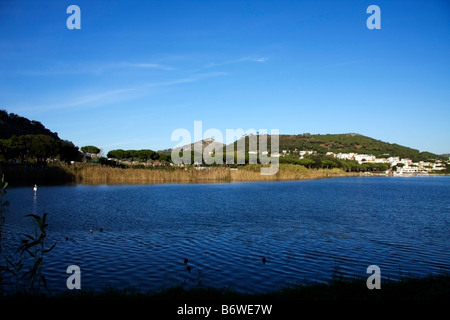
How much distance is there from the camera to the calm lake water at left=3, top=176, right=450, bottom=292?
10.3m

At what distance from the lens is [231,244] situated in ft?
46.5

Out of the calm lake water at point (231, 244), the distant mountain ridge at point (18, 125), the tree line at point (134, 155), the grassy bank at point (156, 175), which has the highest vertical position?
the distant mountain ridge at point (18, 125)

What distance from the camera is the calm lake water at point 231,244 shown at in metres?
10.3

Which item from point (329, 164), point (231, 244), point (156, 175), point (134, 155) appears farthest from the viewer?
point (329, 164)

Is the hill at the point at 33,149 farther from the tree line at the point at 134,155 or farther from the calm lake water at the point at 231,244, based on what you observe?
the calm lake water at the point at 231,244

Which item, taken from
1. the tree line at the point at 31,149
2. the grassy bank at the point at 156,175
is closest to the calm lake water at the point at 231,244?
the grassy bank at the point at 156,175

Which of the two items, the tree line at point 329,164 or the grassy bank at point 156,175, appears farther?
the tree line at point 329,164

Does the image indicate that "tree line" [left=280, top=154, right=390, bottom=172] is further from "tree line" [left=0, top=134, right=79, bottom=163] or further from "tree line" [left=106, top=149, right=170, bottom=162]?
"tree line" [left=0, top=134, right=79, bottom=163]

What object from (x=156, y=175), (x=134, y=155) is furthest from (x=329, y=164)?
(x=156, y=175)

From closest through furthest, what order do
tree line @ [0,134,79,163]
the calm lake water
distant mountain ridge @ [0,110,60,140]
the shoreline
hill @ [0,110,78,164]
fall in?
the calm lake water, the shoreline, hill @ [0,110,78,164], tree line @ [0,134,79,163], distant mountain ridge @ [0,110,60,140]

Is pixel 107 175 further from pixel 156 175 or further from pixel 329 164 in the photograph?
pixel 329 164

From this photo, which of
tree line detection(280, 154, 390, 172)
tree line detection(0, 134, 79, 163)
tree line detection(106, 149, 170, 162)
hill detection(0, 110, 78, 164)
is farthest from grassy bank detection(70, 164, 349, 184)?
tree line detection(106, 149, 170, 162)

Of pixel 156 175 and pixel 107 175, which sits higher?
pixel 107 175

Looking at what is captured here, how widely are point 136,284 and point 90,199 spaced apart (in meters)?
21.3
